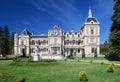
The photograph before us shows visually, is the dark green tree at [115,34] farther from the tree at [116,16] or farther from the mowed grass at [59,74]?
the mowed grass at [59,74]

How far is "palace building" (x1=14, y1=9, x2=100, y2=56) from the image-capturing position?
71.8 m

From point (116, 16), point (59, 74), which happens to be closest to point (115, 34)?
point (116, 16)

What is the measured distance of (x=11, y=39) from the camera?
8800cm

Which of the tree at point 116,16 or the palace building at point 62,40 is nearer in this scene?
the tree at point 116,16

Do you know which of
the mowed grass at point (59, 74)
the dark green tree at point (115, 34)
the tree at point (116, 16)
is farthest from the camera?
the tree at point (116, 16)

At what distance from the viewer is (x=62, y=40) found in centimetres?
7725

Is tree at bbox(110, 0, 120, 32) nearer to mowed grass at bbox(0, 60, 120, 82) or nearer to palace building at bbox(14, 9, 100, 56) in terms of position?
mowed grass at bbox(0, 60, 120, 82)

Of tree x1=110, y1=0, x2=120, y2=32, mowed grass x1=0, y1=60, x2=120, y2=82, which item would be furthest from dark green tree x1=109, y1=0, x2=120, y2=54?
mowed grass x1=0, y1=60, x2=120, y2=82

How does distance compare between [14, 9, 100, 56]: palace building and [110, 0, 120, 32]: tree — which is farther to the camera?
[14, 9, 100, 56]: palace building

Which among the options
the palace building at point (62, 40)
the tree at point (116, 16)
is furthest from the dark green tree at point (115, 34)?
the palace building at point (62, 40)

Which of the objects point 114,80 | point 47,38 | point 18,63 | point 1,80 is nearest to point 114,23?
point 18,63

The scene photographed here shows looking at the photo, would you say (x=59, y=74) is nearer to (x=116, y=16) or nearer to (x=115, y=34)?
(x=115, y=34)

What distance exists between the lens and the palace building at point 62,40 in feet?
236

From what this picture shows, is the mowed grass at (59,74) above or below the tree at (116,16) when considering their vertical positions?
below
